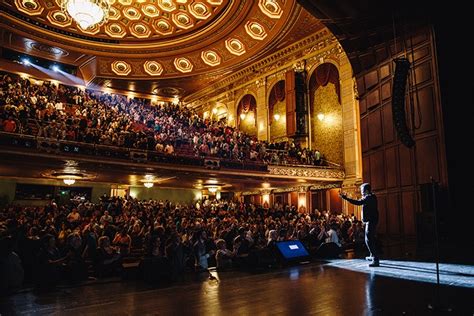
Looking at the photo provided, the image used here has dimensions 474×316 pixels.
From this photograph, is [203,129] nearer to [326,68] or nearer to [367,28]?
[326,68]

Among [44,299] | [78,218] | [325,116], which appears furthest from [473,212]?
[325,116]

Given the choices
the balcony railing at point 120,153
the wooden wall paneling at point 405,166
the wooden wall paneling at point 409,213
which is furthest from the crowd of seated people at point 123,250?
the balcony railing at point 120,153

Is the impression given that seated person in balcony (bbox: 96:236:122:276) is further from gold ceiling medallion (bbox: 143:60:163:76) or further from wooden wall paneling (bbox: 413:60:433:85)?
gold ceiling medallion (bbox: 143:60:163:76)

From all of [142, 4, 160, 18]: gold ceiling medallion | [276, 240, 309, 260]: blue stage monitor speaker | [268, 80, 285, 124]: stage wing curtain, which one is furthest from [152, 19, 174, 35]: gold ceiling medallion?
[276, 240, 309, 260]: blue stage monitor speaker

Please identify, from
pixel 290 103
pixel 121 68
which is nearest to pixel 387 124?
pixel 290 103

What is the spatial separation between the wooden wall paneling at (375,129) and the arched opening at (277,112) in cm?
1004

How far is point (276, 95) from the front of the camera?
21188mm

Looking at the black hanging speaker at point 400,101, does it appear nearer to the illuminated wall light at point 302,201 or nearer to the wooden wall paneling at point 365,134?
the wooden wall paneling at point 365,134

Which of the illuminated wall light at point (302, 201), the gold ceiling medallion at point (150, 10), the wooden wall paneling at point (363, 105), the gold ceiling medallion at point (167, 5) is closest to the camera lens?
the wooden wall paneling at point (363, 105)

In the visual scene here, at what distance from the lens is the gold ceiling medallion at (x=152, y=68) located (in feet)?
79.2

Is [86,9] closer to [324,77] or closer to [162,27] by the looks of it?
[162,27]

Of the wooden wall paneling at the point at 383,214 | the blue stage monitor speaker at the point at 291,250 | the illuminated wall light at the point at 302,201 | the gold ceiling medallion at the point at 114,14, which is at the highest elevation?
the gold ceiling medallion at the point at 114,14

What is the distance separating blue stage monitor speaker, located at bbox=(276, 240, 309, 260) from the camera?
6402 millimetres

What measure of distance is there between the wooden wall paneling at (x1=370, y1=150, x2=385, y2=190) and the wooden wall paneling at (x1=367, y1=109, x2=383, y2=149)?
12.0 inches
